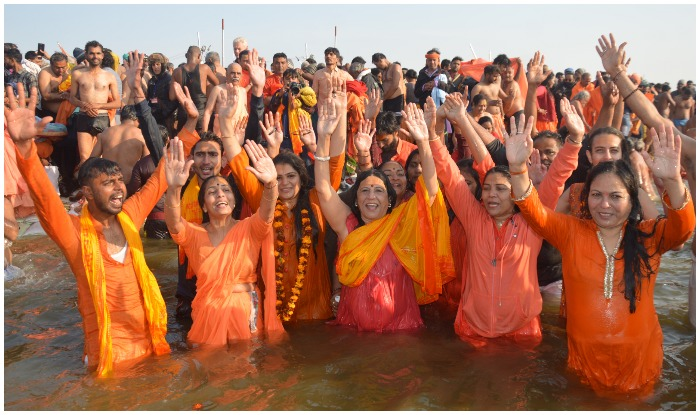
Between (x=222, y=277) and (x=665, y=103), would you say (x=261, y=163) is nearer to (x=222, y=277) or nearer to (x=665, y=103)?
(x=222, y=277)

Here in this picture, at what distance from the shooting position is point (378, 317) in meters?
4.62

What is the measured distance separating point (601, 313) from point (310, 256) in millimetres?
2098

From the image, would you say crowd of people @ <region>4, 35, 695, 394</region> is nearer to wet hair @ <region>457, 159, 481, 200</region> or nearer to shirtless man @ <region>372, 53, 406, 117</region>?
wet hair @ <region>457, 159, 481, 200</region>

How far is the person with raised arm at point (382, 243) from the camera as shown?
14.9 feet

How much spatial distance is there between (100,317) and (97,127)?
6.05m

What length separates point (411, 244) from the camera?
4.63 m

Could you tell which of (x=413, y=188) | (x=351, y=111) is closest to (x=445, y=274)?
(x=413, y=188)

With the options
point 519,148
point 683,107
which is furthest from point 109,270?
point 683,107

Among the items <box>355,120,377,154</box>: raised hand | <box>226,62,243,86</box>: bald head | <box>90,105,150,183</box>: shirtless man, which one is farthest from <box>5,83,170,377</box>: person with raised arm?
<box>226,62,243,86</box>: bald head

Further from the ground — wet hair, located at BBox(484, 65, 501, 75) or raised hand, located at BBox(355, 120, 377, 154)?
wet hair, located at BBox(484, 65, 501, 75)

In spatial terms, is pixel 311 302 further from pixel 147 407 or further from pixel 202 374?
pixel 147 407

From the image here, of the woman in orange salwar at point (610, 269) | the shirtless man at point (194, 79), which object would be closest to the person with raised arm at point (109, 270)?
→ the woman in orange salwar at point (610, 269)

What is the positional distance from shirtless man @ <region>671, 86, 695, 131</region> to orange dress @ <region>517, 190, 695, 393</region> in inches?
395

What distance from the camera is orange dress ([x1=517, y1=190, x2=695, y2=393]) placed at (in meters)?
3.60
